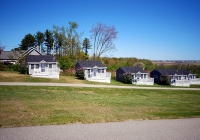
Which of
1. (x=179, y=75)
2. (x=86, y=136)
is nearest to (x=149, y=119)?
(x=86, y=136)

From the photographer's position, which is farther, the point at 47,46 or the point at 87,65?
the point at 47,46

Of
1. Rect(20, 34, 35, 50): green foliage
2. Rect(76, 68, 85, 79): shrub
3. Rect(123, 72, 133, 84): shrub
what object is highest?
Rect(20, 34, 35, 50): green foliage

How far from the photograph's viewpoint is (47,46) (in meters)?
A: 79.7

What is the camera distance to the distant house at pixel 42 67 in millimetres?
31781

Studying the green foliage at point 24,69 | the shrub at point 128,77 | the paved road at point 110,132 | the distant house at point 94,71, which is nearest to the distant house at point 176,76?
the shrub at point 128,77

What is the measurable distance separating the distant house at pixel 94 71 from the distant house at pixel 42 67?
6.02 metres

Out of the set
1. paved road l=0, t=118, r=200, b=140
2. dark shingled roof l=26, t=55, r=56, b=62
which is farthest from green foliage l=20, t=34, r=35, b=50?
paved road l=0, t=118, r=200, b=140

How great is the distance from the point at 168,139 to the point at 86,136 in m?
3.65

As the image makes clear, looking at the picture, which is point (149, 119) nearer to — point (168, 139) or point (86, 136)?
point (168, 139)

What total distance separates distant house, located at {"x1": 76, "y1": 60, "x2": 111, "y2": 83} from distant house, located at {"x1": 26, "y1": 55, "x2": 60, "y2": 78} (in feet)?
19.7

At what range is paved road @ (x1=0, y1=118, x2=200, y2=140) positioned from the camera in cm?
693

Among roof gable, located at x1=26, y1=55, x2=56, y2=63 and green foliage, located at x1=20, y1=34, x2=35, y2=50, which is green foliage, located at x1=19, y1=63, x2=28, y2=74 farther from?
green foliage, located at x1=20, y1=34, x2=35, y2=50

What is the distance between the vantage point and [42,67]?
32.8m

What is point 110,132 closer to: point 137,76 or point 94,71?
point 94,71
